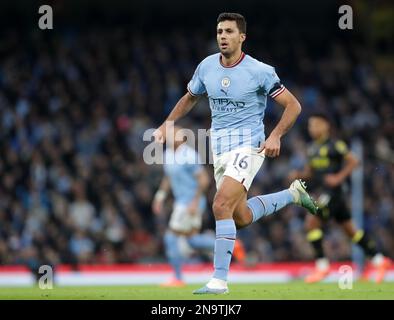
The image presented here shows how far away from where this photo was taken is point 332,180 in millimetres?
13711

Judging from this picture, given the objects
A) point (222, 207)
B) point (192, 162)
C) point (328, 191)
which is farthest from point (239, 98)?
point (192, 162)

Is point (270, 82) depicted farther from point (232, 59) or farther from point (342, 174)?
point (342, 174)

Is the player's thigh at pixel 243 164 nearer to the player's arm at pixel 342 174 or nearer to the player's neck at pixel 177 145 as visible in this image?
the player's arm at pixel 342 174

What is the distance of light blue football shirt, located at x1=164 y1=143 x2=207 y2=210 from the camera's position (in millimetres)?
14445

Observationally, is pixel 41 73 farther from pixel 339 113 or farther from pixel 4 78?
pixel 339 113

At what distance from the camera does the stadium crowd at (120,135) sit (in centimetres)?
1936

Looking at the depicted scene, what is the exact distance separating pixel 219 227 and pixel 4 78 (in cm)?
1376

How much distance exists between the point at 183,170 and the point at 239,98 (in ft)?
16.9

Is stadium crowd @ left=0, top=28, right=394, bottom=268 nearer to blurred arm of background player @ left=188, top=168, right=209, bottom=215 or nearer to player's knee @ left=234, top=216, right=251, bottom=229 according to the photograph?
blurred arm of background player @ left=188, top=168, right=209, bottom=215

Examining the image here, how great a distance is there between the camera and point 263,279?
640 inches

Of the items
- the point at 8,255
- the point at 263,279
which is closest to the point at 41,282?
the point at 263,279

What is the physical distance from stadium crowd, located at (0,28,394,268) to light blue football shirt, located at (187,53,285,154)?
921 cm

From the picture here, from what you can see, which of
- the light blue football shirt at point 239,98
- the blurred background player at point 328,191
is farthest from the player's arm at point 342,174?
the light blue football shirt at point 239,98

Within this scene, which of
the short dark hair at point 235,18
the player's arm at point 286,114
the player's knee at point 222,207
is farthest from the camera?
the short dark hair at point 235,18
